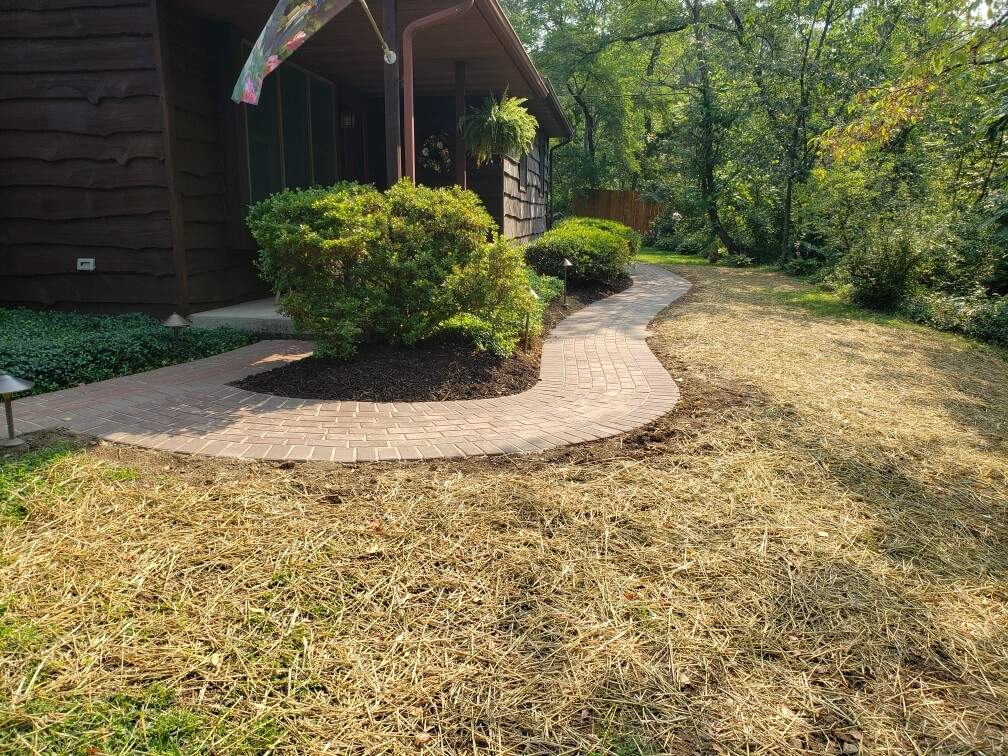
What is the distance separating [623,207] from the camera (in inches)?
924

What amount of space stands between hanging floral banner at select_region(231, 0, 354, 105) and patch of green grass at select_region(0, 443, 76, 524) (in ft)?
8.49

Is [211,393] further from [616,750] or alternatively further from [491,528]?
[616,750]

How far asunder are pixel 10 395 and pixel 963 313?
928cm

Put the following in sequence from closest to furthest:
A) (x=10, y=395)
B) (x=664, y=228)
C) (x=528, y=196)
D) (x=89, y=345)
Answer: (x=10, y=395), (x=89, y=345), (x=528, y=196), (x=664, y=228)

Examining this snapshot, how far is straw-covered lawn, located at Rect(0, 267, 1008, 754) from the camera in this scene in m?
1.63

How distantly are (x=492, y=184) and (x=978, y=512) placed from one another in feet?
27.0

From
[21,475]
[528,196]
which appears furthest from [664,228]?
[21,475]

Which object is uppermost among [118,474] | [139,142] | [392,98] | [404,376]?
[392,98]

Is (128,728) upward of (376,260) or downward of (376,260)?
downward

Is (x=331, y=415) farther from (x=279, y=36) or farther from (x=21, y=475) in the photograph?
(x=279, y=36)

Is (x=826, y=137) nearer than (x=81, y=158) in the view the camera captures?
Yes

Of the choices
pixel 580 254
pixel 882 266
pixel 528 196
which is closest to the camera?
pixel 882 266

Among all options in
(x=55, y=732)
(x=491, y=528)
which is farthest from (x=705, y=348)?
(x=55, y=732)

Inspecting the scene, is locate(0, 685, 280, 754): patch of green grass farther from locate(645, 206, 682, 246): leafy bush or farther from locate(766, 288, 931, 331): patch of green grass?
locate(645, 206, 682, 246): leafy bush
